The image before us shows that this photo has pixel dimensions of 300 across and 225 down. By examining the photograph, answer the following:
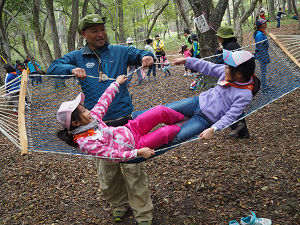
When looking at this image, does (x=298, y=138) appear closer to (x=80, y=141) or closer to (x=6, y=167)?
(x=80, y=141)

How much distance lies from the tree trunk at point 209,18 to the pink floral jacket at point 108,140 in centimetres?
276

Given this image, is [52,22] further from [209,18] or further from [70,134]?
[70,134]

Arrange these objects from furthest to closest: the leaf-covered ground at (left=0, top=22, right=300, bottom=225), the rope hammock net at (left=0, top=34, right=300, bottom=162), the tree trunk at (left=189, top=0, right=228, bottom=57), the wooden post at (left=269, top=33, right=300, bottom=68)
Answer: the tree trunk at (left=189, top=0, right=228, bottom=57) → the wooden post at (left=269, top=33, right=300, bottom=68) → the leaf-covered ground at (left=0, top=22, right=300, bottom=225) → the rope hammock net at (left=0, top=34, right=300, bottom=162)

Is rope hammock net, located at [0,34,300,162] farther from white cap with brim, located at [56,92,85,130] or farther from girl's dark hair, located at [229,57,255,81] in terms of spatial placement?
girl's dark hair, located at [229,57,255,81]

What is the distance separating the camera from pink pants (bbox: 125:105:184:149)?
6.83 ft

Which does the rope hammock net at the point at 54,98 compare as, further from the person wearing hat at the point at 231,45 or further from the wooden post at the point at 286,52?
the person wearing hat at the point at 231,45

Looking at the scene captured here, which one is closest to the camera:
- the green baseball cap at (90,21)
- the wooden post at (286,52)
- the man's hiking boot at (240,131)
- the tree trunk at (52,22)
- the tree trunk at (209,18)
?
the green baseball cap at (90,21)

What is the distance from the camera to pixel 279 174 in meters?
2.87

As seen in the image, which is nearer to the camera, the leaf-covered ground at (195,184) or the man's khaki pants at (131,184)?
the man's khaki pants at (131,184)

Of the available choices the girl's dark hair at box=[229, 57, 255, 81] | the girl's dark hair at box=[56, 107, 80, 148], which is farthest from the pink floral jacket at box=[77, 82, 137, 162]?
the girl's dark hair at box=[229, 57, 255, 81]

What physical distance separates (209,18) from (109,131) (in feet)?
10.4

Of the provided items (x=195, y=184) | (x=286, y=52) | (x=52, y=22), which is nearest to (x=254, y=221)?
(x=195, y=184)

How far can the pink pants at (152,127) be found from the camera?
2.08m

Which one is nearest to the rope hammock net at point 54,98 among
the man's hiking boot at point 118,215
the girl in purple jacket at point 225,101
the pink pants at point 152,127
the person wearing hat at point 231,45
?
the pink pants at point 152,127
